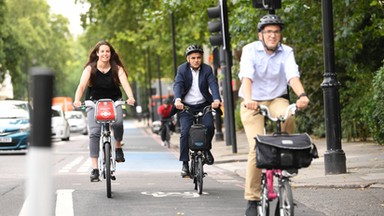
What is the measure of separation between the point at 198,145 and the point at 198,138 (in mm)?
89

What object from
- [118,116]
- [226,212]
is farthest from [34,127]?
[118,116]

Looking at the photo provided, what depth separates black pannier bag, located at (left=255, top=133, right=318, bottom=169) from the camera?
20.9ft

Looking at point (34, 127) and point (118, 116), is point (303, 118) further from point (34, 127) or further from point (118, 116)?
point (34, 127)

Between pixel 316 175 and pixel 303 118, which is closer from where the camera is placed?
pixel 316 175

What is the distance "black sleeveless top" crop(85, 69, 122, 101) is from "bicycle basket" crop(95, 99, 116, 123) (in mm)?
368

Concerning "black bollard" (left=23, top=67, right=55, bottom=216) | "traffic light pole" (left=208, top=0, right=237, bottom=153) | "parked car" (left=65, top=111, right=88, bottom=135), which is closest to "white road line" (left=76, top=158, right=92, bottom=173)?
"traffic light pole" (left=208, top=0, right=237, bottom=153)

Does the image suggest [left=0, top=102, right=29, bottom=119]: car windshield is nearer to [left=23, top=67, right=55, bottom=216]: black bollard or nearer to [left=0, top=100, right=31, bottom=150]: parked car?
[left=0, top=100, right=31, bottom=150]: parked car

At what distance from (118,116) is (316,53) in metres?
13.5

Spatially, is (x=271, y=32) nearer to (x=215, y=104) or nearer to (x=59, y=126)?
(x=215, y=104)

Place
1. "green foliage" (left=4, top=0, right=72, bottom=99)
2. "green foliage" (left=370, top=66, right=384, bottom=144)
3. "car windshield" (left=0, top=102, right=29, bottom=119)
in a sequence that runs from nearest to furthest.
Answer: "green foliage" (left=370, top=66, right=384, bottom=144) → "car windshield" (left=0, top=102, right=29, bottom=119) → "green foliage" (left=4, top=0, right=72, bottom=99)

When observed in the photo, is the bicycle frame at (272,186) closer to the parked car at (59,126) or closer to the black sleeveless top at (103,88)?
the black sleeveless top at (103,88)

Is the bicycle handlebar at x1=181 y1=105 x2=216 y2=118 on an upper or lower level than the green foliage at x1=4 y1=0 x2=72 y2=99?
lower

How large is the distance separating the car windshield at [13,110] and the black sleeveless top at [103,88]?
14.2 metres

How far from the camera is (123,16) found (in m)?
44.2
